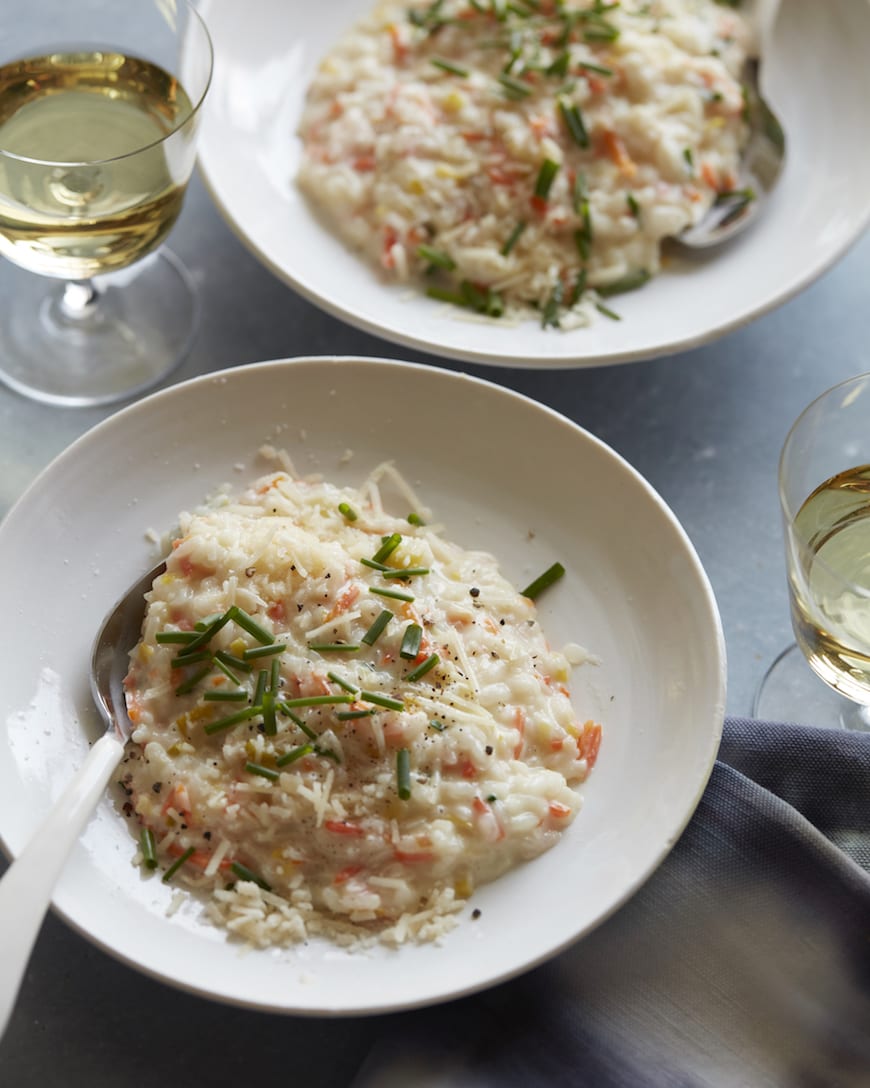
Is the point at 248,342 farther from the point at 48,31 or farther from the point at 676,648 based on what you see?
the point at 676,648

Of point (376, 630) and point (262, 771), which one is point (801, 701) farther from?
point (262, 771)

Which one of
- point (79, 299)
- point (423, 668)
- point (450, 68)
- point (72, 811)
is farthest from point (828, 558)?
point (79, 299)

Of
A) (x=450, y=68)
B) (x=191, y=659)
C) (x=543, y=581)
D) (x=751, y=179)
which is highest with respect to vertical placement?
(x=450, y=68)

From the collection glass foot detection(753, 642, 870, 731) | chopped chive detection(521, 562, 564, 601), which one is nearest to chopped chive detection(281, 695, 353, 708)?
chopped chive detection(521, 562, 564, 601)

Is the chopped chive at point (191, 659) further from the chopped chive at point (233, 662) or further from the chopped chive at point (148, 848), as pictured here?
the chopped chive at point (148, 848)

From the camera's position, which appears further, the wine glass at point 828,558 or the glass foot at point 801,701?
the glass foot at point 801,701

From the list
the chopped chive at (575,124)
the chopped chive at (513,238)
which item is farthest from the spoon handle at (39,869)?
the chopped chive at (575,124)

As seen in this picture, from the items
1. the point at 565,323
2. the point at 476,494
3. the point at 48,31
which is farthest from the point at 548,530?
the point at 48,31
